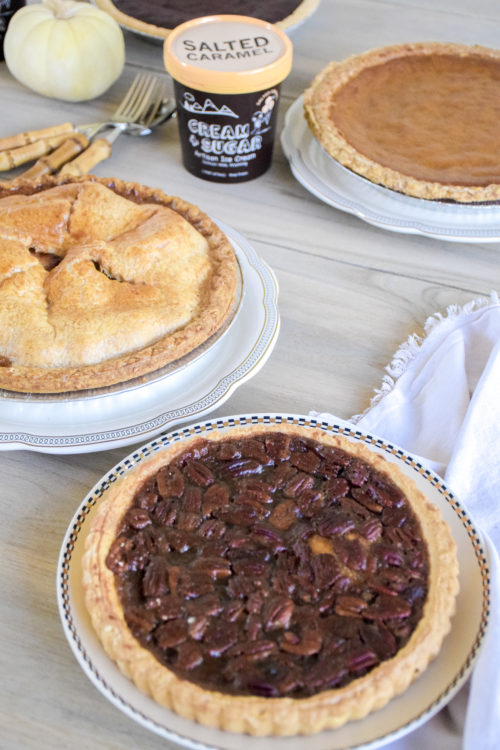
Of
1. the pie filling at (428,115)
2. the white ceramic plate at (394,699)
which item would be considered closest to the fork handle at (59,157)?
the pie filling at (428,115)

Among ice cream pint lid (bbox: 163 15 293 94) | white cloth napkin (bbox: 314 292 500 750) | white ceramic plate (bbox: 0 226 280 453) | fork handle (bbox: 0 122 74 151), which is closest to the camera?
white cloth napkin (bbox: 314 292 500 750)

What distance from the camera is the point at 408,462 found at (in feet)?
3.88

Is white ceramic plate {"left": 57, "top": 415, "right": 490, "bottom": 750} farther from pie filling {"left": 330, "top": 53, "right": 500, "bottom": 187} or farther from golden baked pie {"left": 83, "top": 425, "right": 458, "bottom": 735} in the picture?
pie filling {"left": 330, "top": 53, "right": 500, "bottom": 187}

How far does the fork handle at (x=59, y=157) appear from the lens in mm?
1821

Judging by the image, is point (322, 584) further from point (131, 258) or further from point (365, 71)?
A: point (365, 71)

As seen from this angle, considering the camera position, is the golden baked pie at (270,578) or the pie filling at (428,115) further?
the pie filling at (428,115)

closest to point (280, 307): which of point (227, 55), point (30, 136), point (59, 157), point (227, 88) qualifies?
point (227, 88)

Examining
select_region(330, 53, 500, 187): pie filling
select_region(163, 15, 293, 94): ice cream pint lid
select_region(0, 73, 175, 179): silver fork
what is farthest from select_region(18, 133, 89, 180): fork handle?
select_region(330, 53, 500, 187): pie filling

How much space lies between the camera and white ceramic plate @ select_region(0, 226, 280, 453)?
123cm

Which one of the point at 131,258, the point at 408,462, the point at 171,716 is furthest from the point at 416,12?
the point at 171,716

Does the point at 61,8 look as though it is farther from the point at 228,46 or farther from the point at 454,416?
the point at 454,416

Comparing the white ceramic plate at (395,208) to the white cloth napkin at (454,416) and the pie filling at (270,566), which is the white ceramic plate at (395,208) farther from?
the pie filling at (270,566)

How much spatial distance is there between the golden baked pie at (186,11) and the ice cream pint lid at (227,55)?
0.56 metres

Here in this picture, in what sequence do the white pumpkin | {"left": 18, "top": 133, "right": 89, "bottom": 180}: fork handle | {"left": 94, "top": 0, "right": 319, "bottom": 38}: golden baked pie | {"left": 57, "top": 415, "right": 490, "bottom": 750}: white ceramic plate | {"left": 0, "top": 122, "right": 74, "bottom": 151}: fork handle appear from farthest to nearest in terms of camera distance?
1. {"left": 94, "top": 0, "right": 319, "bottom": 38}: golden baked pie
2. the white pumpkin
3. {"left": 0, "top": 122, "right": 74, "bottom": 151}: fork handle
4. {"left": 18, "top": 133, "right": 89, "bottom": 180}: fork handle
5. {"left": 57, "top": 415, "right": 490, "bottom": 750}: white ceramic plate
